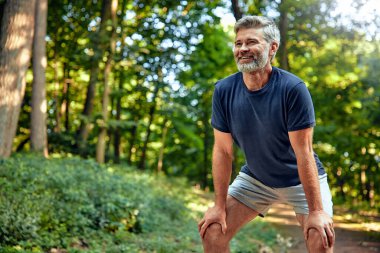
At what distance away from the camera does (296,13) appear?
12906 mm

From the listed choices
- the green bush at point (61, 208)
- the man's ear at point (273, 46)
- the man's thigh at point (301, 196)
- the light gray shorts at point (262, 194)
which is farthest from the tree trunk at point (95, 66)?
the man's thigh at point (301, 196)

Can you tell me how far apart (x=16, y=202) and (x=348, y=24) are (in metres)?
9.46

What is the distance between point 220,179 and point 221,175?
0.10ft

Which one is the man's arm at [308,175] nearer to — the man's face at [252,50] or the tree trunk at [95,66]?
the man's face at [252,50]

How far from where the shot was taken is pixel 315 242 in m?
2.64

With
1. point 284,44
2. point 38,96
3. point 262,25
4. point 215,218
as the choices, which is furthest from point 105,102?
point 262,25

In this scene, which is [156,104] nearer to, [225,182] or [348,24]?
[348,24]

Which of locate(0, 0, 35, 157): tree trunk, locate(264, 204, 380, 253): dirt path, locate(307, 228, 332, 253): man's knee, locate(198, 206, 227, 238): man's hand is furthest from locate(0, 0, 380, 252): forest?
locate(307, 228, 332, 253): man's knee

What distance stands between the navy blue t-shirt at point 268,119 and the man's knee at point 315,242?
424 millimetres

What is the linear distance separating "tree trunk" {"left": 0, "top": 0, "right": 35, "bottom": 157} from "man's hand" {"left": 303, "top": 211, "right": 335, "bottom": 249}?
771cm

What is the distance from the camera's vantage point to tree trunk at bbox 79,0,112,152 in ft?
46.1

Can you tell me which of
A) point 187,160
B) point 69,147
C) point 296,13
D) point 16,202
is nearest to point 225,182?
point 16,202

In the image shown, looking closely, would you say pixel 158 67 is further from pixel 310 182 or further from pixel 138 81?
pixel 310 182

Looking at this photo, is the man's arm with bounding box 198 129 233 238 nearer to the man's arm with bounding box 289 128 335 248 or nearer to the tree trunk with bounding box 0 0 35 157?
the man's arm with bounding box 289 128 335 248
